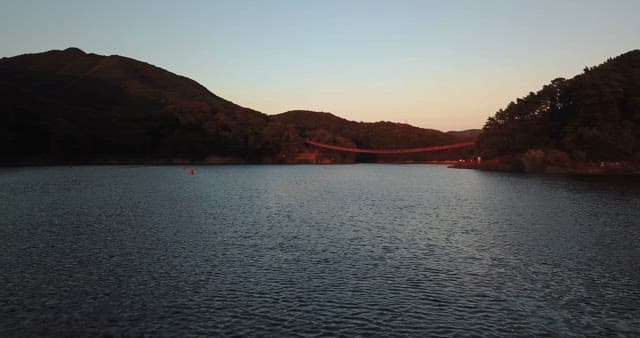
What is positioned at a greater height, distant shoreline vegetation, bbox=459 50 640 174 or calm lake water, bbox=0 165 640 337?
distant shoreline vegetation, bbox=459 50 640 174

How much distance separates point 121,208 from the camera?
44.8 m

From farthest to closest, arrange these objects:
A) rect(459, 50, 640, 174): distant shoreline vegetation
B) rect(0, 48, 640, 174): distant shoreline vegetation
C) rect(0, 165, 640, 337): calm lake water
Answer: rect(0, 48, 640, 174): distant shoreline vegetation → rect(459, 50, 640, 174): distant shoreline vegetation → rect(0, 165, 640, 337): calm lake water

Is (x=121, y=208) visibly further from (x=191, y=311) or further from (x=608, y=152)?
(x=608, y=152)

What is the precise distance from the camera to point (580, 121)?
112812mm

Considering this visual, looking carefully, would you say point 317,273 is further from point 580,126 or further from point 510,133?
point 510,133

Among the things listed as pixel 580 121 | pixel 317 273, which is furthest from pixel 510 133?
pixel 317 273

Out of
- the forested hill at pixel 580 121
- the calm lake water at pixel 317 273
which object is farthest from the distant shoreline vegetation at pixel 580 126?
the calm lake water at pixel 317 273

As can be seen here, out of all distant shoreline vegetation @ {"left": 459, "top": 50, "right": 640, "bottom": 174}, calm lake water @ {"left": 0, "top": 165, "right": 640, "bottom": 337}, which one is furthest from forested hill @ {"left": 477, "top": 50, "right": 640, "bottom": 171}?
calm lake water @ {"left": 0, "top": 165, "right": 640, "bottom": 337}

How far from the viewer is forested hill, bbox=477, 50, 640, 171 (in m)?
106

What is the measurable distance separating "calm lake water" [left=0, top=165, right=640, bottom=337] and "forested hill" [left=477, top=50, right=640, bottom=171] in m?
74.3

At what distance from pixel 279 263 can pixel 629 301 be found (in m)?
14.9

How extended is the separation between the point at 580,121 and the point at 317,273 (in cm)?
11295

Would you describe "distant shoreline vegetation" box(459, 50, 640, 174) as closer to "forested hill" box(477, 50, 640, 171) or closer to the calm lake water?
"forested hill" box(477, 50, 640, 171)

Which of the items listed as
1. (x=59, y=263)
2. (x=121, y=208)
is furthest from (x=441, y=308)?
(x=121, y=208)
